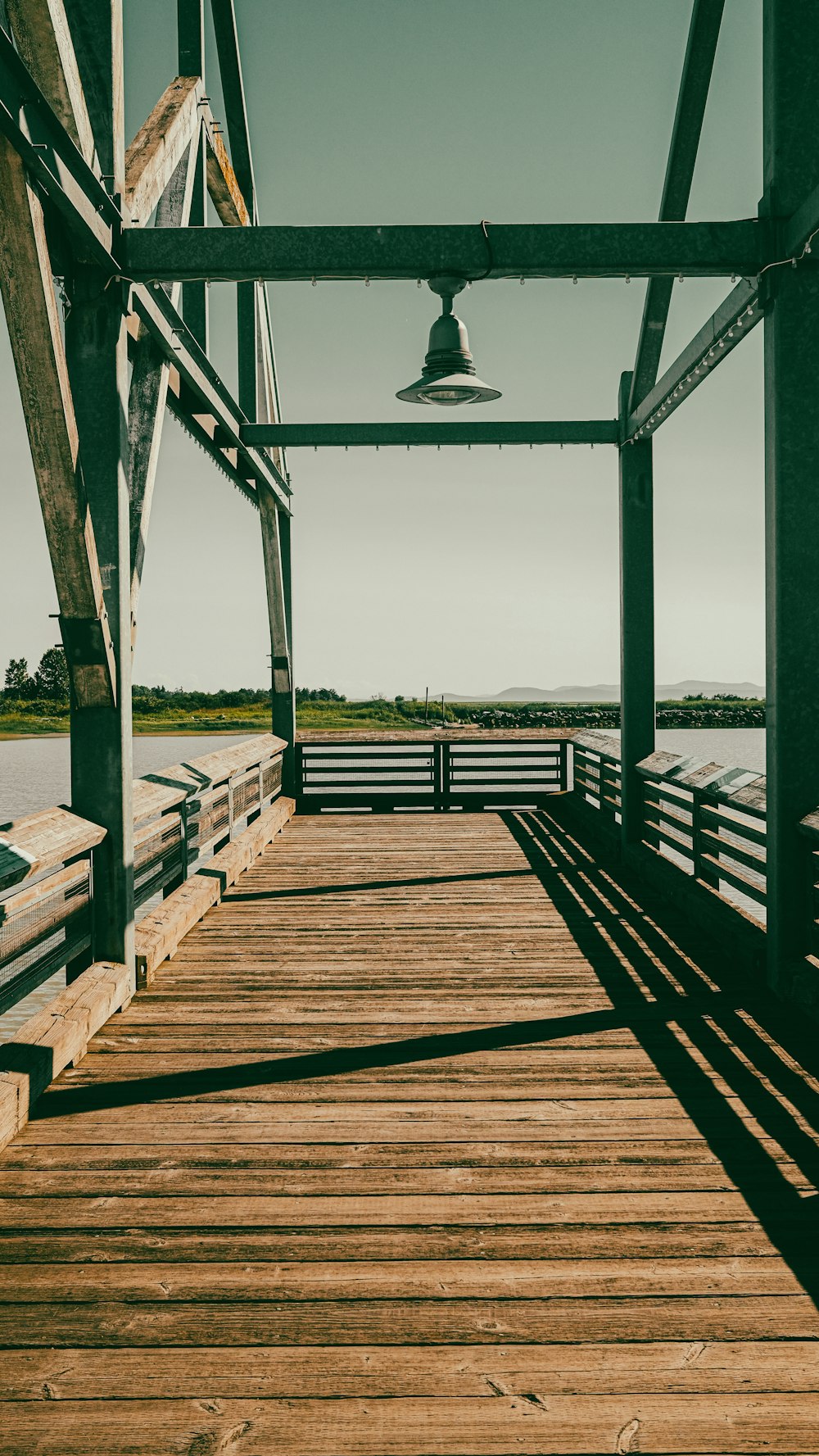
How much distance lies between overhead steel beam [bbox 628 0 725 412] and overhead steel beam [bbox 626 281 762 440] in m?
0.45

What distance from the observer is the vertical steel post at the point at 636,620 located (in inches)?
286

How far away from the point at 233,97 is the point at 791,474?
18.6 feet

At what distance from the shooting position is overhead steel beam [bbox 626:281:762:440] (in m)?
4.31

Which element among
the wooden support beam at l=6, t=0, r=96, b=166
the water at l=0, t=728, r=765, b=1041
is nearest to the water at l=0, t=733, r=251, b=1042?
the water at l=0, t=728, r=765, b=1041

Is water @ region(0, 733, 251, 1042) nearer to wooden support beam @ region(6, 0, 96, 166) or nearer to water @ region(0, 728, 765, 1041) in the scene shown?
water @ region(0, 728, 765, 1041)

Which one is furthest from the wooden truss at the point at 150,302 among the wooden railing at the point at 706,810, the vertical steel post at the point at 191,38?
the vertical steel post at the point at 191,38

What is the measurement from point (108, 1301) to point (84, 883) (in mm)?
2095

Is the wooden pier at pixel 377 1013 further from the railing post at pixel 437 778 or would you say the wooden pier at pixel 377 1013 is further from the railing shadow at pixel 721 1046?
the railing post at pixel 437 778

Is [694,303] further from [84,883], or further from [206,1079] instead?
[206,1079]

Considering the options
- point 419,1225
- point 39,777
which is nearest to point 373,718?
point 39,777

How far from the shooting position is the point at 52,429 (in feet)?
11.5

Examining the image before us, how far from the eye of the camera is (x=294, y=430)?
7.81 metres

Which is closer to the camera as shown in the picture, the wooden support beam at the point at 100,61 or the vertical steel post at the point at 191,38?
the wooden support beam at the point at 100,61

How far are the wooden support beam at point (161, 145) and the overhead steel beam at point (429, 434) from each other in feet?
7.97
